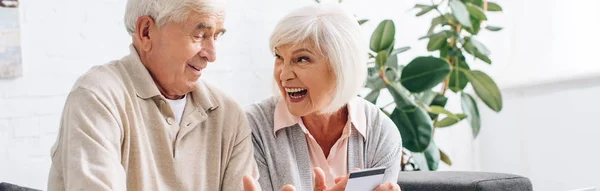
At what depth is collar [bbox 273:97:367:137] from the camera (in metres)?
2.36

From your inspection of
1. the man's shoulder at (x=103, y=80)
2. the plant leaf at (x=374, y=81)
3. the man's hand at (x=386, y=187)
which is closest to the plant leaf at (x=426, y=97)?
the plant leaf at (x=374, y=81)

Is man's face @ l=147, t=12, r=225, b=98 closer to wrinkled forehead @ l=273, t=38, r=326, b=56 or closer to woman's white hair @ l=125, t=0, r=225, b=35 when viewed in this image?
woman's white hair @ l=125, t=0, r=225, b=35

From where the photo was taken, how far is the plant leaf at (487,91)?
376 cm

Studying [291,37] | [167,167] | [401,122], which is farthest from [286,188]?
[401,122]

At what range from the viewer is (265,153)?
234 centimetres

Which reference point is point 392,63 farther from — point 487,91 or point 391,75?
point 487,91

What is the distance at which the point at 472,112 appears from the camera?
13.0ft

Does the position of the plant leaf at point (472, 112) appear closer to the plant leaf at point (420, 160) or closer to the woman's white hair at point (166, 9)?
the plant leaf at point (420, 160)

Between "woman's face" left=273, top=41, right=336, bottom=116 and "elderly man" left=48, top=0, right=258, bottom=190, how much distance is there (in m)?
0.15

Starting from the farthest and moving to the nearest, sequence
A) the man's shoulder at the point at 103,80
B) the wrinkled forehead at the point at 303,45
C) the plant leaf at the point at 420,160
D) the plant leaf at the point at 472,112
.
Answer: the plant leaf at the point at 472,112 < the plant leaf at the point at 420,160 < the wrinkled forehead at the point at 303,45 < the man's shoulder at the point at 103,80

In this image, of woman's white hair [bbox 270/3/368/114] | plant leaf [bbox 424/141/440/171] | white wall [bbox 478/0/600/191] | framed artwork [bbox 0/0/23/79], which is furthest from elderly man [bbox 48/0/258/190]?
white wall [bbox 478/0/600/191]

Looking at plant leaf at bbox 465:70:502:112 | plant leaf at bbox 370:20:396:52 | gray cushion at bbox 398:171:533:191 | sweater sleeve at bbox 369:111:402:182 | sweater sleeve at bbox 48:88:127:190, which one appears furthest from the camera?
plant leaf at bbox 465:70:502:112

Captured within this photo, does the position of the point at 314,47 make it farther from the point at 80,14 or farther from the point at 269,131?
the point at 80,14

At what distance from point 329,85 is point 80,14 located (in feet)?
3.98
